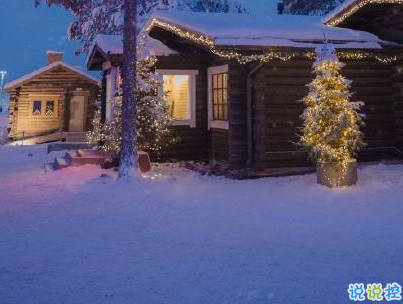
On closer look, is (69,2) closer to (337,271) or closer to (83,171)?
(83,171)

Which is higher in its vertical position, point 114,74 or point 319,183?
point 114,74

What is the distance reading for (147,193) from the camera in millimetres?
10180

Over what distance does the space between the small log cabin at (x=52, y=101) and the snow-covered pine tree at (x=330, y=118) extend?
64.9ft

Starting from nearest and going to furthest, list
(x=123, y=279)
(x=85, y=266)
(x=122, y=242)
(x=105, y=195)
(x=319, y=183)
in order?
(x=123, y=279) → (x=85, y=266) → (x=122, y=242) → (x=105, y=195) → (x=319, y=183)

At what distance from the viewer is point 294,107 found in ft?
43.7

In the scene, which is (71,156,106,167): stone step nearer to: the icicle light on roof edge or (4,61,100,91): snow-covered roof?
the icicle light on roof edge

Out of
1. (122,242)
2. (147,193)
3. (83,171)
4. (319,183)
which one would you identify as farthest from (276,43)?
(122,242)


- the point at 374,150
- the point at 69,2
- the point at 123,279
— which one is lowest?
the point at 123,279

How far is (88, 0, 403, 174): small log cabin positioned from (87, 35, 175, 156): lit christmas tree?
0.69m

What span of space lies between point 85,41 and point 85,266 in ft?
76.8


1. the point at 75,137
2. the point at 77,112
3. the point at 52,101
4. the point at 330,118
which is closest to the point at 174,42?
the point at 330,118

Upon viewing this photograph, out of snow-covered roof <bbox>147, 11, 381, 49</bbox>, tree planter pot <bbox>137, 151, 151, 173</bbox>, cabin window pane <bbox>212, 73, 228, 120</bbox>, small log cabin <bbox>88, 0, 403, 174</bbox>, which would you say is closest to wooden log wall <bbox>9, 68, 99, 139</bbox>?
small log cabin <bbox>88, 0, 403, 174</bbox>

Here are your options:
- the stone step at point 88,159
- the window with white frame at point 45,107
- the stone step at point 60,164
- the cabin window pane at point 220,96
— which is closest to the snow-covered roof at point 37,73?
the window with white frame at point 45,107

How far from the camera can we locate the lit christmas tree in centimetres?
1417
